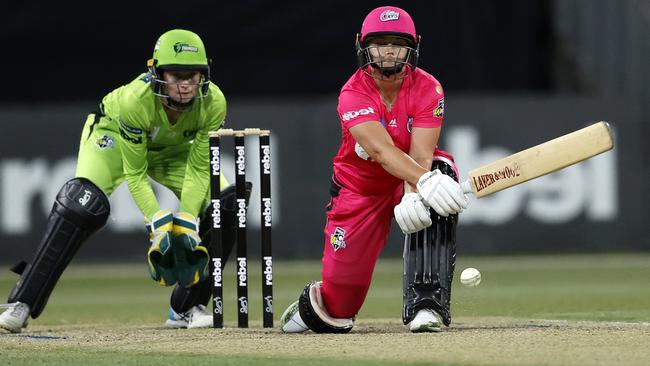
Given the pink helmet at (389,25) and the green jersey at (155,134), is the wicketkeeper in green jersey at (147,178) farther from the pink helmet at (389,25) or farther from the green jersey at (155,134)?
the pink helmet at (389,25)

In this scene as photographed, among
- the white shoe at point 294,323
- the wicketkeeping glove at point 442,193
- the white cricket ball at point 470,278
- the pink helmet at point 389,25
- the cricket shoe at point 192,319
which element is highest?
the pink helmet at point 389,25

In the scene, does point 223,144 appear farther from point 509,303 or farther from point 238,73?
point 509,303

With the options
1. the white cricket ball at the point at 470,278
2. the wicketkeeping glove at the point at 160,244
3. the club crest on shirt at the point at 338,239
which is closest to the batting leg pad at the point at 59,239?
the wicketkeeping glove at the point at 160,244

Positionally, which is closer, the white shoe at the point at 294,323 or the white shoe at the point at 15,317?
the white shoe at the point at 294,323

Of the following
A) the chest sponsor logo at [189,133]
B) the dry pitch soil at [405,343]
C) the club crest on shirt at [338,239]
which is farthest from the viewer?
the chest sponsor logo at [189,133]

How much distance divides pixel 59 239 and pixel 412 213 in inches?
79.3

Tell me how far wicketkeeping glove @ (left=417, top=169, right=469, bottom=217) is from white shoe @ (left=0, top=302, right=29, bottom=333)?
2237 mm

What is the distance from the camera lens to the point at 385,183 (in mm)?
6227

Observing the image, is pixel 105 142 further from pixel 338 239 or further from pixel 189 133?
pixel 338 239

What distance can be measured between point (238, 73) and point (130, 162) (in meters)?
7.03

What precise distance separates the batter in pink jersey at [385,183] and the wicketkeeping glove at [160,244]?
0.67m

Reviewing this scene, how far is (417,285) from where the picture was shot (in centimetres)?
593

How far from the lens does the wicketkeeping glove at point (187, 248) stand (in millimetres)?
6395

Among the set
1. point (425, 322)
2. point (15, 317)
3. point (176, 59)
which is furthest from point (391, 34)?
point (15, 317)
